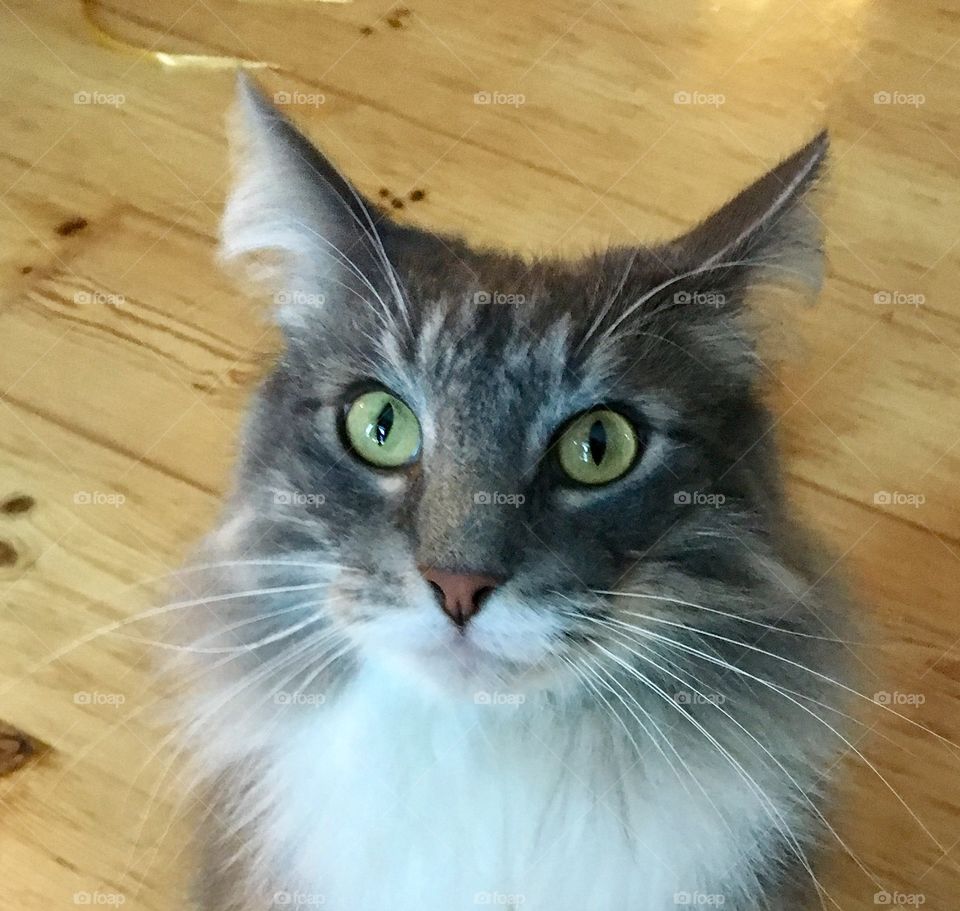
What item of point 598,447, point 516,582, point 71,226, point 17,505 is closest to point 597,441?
point 598,447

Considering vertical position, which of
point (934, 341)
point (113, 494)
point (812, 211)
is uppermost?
point (812, 211)

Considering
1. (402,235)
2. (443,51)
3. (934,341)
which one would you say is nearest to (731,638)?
(402,235)

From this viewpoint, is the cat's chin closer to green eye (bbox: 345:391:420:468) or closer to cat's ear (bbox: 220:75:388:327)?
green eye (bbox: 345:391:420:468)

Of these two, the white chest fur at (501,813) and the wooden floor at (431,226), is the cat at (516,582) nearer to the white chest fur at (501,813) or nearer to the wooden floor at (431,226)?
the white chest fur at (501,813)

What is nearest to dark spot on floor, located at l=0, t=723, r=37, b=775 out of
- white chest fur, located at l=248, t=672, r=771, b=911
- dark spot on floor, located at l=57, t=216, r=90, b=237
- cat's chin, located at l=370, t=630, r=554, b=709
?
white chest fur, located at l=248, t=672, r=771, b=911

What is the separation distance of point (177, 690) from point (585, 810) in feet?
1.38

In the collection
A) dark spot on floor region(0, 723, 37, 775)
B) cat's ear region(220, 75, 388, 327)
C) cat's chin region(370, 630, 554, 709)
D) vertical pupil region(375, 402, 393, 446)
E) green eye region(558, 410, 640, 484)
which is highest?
cat's ear region(220, 75, 388, 327)

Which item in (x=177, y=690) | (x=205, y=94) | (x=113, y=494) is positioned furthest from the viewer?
(x=205, y=94)

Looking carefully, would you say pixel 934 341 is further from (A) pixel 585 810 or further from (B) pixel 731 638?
(A) pixel 585 810

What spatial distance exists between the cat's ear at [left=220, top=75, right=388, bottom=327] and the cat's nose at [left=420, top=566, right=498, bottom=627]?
273 mm

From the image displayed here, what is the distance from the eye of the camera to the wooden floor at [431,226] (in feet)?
3.83

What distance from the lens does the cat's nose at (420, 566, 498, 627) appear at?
2.44 feet

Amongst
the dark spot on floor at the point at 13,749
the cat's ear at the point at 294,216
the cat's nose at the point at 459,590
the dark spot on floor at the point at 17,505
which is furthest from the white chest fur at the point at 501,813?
the dark spot on floor at the point at 17,505

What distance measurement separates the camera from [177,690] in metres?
1.04
